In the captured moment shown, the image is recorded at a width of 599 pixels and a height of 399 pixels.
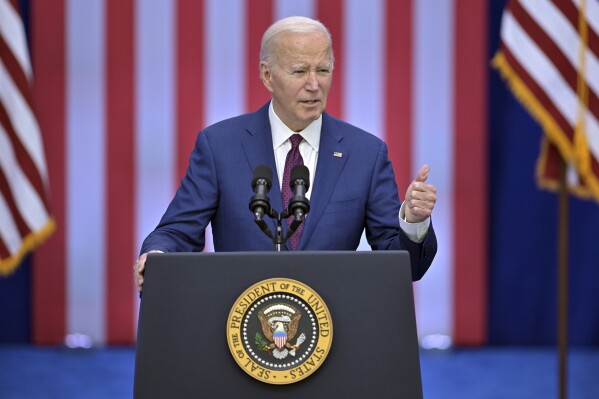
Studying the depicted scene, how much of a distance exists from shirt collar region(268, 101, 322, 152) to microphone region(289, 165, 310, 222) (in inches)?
20.0

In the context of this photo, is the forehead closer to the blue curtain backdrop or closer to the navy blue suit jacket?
the navy blue suit jacket

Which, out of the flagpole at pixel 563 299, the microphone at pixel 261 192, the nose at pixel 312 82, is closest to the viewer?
the microphone at pixel 261 192

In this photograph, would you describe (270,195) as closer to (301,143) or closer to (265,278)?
(301,143)

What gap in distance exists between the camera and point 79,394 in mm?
4840

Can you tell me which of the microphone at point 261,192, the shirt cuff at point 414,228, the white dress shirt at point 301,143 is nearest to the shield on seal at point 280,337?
the microphone at point 261,192

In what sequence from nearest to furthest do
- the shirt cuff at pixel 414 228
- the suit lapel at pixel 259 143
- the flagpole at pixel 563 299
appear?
the shirt cuff at pixel 414 228
the suit lapel at pixel 259 143
the flagpole at pixel 563 299

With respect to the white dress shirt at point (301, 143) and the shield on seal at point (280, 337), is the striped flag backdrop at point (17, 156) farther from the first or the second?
the shield on seal at point (280, 337)

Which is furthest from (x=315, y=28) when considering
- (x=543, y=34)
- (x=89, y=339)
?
(x=89, y=339)

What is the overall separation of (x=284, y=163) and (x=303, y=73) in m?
0.24

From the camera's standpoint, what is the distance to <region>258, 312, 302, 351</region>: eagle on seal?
75.9 inches

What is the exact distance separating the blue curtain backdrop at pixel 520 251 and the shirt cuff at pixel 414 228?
3.58 metres

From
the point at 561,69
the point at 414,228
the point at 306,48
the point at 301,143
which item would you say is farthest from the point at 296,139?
the point at 561,69

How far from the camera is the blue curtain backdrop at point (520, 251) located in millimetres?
5750

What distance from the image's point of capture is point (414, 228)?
229 centimetres
